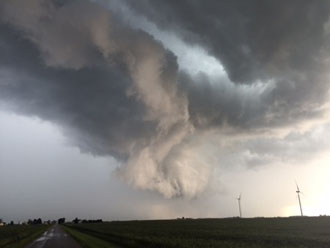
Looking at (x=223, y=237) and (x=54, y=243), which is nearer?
(x=54, y=243)

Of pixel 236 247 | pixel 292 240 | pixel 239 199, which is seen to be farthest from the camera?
pixel 239 199

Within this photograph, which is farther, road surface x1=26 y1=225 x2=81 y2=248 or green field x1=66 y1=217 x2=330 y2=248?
road surface x1=26 y1=225 x2=81 y2=248

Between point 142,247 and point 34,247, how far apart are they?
52.2 ft

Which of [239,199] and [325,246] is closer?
[325,246]

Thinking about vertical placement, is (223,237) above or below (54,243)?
above

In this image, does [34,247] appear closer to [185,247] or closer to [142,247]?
[142,247]

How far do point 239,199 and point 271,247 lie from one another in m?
159

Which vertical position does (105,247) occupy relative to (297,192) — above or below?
below

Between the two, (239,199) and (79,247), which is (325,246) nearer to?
(79,247)

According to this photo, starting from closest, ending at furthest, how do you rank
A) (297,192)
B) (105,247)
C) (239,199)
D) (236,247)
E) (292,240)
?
(236,247)
(105,247)
(292,240)
(297,192)
(239,199)

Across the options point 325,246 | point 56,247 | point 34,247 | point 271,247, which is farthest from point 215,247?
point 34,247

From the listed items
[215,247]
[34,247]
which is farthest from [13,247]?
[215,247]

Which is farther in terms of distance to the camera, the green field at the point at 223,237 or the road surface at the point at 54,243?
the road surface at the point at 54,243

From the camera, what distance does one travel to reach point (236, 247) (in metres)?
42.7
